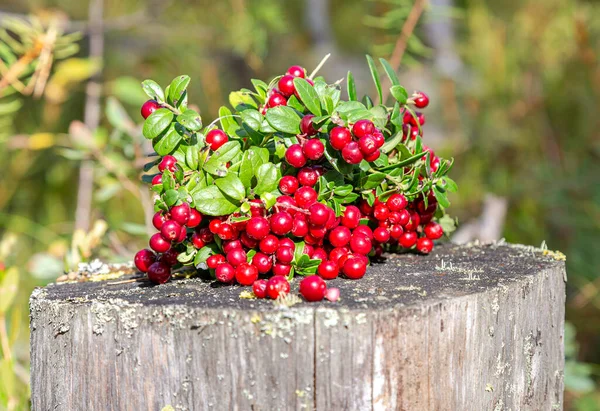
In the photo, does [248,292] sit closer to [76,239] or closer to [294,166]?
[294,166]

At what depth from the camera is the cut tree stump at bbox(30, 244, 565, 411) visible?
46.9 inches

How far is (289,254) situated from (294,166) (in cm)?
19

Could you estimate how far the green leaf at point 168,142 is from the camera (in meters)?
1.40

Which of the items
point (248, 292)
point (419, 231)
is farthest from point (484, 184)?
point (248, 292)

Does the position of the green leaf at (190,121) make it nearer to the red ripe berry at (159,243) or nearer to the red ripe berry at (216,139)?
the red ripe berry at (216,139)

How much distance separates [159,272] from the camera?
1.46 meters

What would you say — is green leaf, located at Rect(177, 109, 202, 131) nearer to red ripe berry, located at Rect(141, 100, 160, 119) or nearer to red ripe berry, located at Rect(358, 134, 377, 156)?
red ripe berry, located at Rect(141, 100, 160, 119)

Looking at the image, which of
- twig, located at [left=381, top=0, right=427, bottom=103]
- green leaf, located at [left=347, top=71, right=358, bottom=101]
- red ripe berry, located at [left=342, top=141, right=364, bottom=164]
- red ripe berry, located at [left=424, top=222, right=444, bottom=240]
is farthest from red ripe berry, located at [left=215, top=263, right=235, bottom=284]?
twig, located at [left=381, top=0, right=427, bottom=103]

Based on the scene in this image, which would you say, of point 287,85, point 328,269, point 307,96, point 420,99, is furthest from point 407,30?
point 328,269

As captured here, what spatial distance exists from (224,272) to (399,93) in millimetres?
566

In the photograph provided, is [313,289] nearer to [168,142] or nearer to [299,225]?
[299,225]

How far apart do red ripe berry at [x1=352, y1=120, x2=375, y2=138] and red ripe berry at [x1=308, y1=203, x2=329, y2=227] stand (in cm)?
16

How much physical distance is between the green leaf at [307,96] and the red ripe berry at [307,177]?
4.9 inches

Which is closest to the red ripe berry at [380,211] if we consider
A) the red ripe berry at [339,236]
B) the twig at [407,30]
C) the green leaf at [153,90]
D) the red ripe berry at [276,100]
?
the red ripe berry at [339,236]
